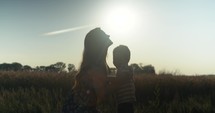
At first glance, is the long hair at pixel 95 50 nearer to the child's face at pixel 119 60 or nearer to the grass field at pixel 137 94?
the child's face at pixel 119 60

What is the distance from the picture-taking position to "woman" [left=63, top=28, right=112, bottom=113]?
4840 mm

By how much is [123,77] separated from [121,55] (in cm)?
31

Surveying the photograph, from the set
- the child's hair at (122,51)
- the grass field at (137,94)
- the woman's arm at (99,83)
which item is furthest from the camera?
the grass field at (137,94)

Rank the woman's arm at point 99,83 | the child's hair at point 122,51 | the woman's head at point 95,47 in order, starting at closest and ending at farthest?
the woman's arm at point 99,83, the woman's head at point 95,47, the child's hair at point 122,51

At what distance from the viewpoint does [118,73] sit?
5.73 meters

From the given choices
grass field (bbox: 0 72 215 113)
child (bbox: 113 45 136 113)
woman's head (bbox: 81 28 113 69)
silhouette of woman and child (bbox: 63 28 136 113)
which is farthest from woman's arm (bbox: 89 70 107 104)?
grass field (bbox: 0 72 215 113)

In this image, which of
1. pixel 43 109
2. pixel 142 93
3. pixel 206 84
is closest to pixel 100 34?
pixel 43 109

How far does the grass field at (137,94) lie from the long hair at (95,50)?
10.6 ft

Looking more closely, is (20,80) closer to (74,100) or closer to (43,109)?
(43,109)

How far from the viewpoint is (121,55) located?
573 cm

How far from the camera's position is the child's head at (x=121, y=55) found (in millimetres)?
5693

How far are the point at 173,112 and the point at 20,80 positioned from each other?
26.5 ft

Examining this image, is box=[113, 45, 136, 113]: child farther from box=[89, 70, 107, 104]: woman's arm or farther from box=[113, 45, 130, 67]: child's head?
box=[89, 70, 107, 104]: woman's arm

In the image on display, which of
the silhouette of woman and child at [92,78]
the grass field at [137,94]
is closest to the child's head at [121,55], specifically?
the silhouette of woman and child at [92,78]
